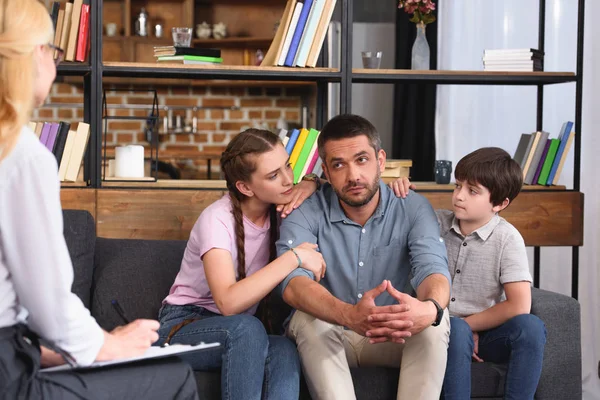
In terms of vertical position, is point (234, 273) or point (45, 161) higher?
point (45, 161)

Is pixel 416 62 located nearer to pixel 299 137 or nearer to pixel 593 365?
pixel 299 137

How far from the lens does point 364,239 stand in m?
2.47

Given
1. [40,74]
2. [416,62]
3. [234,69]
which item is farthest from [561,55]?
[40,74]

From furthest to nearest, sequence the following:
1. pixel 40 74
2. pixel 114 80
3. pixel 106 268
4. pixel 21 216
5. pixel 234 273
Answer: pixel 114 80 < pixel 106 268 < pixel 234 273 < pixel 40 74 < pixel 21 216

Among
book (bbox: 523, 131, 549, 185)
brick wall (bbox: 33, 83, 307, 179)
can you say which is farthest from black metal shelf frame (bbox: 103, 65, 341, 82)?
brick wall (bbox: 33, 83, 307, 179)

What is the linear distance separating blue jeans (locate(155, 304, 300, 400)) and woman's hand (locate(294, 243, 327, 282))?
209mm

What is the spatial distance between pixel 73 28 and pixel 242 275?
117cm

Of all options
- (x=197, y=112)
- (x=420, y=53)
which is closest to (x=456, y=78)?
(x=420, y=53)

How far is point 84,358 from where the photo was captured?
4.84 ft

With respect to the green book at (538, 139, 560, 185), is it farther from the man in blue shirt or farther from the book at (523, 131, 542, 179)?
the man in blue shirt

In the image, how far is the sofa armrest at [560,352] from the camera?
2.43 metres

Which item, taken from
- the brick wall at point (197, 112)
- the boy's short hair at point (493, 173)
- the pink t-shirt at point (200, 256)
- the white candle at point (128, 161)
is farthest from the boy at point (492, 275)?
the brick wall at point (197, 112)

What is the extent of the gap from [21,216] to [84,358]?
0.28 metres

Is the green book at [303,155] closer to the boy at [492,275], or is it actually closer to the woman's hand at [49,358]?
the boy at [492,275]
